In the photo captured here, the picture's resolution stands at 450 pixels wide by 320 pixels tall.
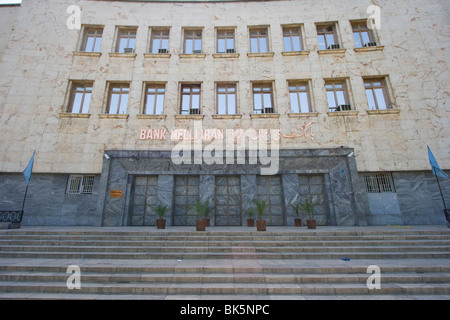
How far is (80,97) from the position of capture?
13.4m

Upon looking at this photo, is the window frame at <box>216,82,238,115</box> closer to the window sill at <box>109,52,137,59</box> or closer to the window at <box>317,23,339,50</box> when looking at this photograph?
the window sill at <box>109,52,137,59</box>

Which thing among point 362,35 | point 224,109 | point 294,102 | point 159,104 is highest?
point 362,35

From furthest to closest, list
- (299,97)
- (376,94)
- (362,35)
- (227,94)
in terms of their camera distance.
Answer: (362,35) → (227,94) → (299,97) → (376,94)

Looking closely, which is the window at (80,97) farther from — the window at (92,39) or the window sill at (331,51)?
the window sill at (331,51)

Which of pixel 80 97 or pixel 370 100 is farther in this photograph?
pixel 80 97

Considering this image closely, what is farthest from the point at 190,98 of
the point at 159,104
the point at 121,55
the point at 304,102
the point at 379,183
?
the point at 379,183

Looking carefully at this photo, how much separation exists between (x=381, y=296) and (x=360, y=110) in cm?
1143

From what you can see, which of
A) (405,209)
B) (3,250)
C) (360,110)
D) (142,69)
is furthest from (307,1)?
(3,250)

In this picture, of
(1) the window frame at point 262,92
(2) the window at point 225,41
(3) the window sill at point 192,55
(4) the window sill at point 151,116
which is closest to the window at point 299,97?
(1) the window frame at point 262,92

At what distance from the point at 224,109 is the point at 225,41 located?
217 inches

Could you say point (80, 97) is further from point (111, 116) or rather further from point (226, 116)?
point (226, 116)

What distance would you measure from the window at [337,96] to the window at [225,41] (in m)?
7.09

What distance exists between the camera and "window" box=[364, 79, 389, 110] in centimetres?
1296

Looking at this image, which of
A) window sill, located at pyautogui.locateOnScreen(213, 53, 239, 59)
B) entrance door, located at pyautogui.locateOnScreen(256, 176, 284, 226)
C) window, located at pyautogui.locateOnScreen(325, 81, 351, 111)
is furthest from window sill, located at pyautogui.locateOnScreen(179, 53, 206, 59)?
entrance door, located at pyautogui.locateOnScreen(256, 176, 284, 226)
